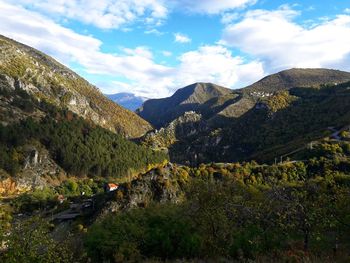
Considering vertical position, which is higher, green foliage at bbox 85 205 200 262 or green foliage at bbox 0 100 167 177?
green foliage at bbox 0 100 167 177

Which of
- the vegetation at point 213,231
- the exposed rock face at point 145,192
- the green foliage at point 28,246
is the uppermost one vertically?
the green foliage at point 28,246

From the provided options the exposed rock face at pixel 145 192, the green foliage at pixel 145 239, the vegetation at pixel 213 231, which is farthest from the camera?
the exposed rock face at pixel 145 192

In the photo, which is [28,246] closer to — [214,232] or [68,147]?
[214,232]

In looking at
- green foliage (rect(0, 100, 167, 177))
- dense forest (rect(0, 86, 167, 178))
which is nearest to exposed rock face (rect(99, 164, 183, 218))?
dense forest (rect(0, 86, 167, 178))

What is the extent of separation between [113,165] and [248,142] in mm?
71390

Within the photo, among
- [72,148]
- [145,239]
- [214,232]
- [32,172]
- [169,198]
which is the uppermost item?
[72,148]

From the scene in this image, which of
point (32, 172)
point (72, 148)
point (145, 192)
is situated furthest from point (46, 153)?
point (145, 192)

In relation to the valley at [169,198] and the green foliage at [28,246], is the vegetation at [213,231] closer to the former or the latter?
the valley at [169,198]

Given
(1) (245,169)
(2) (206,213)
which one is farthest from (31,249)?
(1) (245,169)

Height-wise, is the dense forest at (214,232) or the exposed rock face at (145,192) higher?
the dense forest at (214,232)

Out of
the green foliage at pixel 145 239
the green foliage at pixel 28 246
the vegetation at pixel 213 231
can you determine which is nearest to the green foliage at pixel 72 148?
the green foliage at pixel 145 239

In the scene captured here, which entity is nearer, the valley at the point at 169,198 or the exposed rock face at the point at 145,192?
the valley at the point at 169,198

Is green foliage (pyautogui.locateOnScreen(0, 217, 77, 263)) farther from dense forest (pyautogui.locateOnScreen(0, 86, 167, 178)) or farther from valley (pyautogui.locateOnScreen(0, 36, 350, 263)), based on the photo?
dense forest (pyautogui.locateOnScreen(0, 86, 167, 178))

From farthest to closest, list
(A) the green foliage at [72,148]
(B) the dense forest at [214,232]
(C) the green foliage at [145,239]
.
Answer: (A) the green foliage at [72,148] → (C) the green foliage at [145,239] → (B) the dense forest at [214,232]
